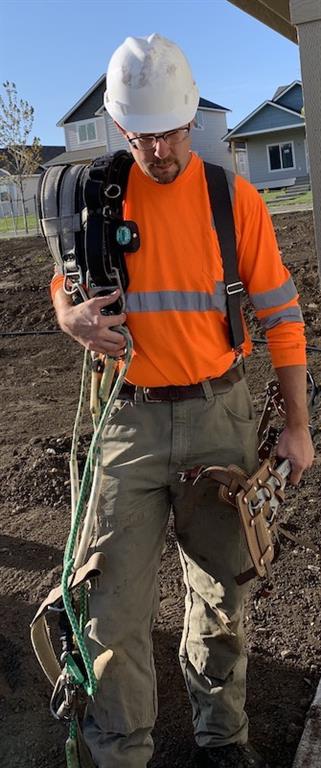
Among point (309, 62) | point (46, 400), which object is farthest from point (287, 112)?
point (309, 62)

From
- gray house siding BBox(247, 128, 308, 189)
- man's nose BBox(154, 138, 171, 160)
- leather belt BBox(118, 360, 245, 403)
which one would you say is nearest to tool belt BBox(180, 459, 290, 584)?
leather belt BBox(118, 360, 245, 403)

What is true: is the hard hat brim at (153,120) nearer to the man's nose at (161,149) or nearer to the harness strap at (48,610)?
the man's nose at (161,149)

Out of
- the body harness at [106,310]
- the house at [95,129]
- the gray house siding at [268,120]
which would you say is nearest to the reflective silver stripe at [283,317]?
the body harness at [106,310]

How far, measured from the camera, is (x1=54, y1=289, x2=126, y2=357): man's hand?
2.44m

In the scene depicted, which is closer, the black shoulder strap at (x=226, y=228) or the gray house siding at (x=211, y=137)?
the black shoulder strap at (x=226, y=228)

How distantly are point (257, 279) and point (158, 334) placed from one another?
37cm

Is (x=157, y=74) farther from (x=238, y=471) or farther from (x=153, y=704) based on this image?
(x=153, y=704)

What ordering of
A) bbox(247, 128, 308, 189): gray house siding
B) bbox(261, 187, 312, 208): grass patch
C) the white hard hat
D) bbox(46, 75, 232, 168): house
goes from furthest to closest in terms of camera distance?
bbox(46, 75, 232, 168): house < bbox(247, 128, 308, 189): gray house siding < bbox(261, 187, 312, 208): grass patch < the white hard hat

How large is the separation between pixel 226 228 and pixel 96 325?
0.50 metres

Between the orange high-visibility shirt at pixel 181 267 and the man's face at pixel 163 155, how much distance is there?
4 cm

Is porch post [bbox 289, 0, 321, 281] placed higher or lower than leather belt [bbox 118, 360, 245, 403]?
higher

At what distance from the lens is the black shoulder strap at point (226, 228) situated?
8.18 feet

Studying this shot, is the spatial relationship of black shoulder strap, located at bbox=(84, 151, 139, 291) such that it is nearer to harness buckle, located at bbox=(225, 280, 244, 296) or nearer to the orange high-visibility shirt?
the orange high-visibility shirt

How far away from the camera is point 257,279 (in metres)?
2.59
